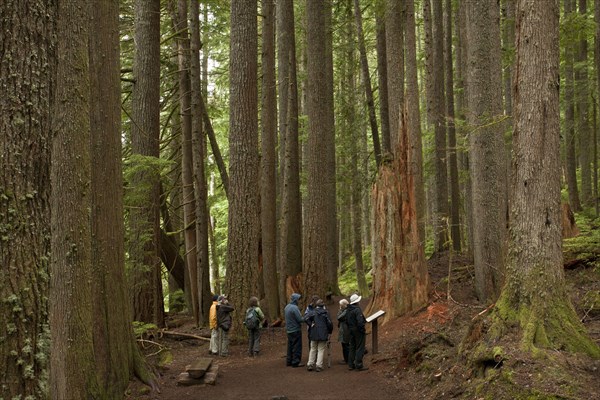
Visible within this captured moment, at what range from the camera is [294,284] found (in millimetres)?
18281

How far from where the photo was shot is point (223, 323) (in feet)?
43.3

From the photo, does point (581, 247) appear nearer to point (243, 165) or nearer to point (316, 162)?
point (316, 162)

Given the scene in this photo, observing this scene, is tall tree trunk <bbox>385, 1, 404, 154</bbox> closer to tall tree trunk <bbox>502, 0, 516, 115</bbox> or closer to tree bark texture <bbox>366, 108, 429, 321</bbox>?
tree bark texture <bbox>366, 108, 429, 321</bbox>

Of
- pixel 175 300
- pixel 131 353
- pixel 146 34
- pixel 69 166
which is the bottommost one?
pixel 175 300

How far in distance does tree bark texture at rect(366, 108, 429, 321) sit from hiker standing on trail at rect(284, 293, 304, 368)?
3.03 metres

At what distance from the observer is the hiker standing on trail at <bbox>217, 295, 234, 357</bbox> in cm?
1320

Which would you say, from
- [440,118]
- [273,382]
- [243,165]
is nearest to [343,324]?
[273,382]

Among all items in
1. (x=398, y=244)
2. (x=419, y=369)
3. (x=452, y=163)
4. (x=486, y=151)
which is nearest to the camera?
(x=419, y=369)

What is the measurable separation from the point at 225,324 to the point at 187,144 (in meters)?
6.24

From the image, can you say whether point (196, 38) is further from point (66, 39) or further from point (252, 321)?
point (66, 39)

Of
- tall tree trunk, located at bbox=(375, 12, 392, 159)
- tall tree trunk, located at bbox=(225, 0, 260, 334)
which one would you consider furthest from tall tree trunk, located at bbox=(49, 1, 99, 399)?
tall tree trunk, located at bbox=(375, 12, 392, 159)

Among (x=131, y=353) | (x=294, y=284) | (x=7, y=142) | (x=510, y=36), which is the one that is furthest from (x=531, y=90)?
(x=510, y=36)

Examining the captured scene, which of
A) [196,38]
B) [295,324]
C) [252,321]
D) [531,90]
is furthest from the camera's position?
[196,38]

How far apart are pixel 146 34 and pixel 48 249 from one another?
9876 millimetres
